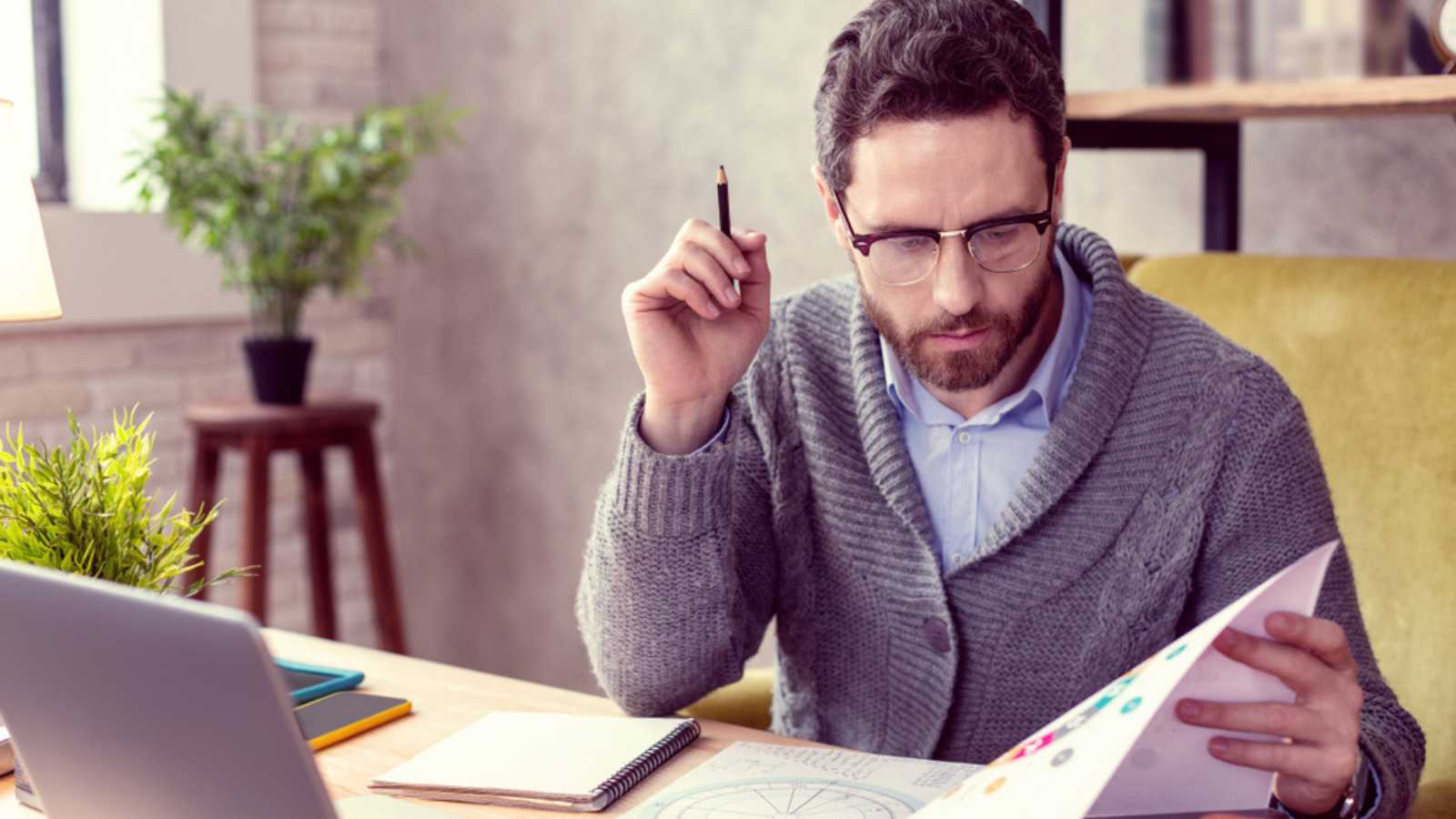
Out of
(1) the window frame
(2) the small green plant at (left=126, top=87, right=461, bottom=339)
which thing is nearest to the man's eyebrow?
(2) the small green plant at (left=126, top=87, right=461, bottom=339)

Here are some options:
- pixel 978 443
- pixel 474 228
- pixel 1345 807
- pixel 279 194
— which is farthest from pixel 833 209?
pixel 474 228

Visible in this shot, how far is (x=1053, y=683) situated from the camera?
1.34 metres

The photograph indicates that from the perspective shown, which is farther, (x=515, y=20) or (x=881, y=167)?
(x=515, y=20)

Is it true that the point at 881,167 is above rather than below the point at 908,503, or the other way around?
above

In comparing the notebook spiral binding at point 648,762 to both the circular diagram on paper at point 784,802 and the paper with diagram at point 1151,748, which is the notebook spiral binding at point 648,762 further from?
the paper with diagram at point 1151,748

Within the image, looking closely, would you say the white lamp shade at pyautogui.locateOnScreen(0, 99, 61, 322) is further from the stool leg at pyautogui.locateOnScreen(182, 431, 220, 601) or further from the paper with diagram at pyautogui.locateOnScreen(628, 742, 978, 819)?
the stool leg at pyautogui.locateOnScreen(182, 431, 220, 601)

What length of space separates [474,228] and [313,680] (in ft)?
6.55

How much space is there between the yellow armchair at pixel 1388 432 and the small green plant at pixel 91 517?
599mm

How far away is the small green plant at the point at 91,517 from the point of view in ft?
3.60

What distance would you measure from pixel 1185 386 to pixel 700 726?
0.50 m

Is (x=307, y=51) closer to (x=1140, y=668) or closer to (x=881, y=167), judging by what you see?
(x=881, y=167)

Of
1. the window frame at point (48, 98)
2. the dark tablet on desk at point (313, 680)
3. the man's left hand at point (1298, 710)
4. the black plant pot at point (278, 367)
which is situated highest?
the window frame at point (48, 98)

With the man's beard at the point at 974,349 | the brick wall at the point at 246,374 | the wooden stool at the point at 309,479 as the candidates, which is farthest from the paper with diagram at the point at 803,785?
the brick wall at the point at 246,374

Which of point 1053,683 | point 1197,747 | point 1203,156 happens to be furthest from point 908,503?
point 1203,156
